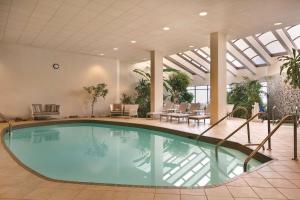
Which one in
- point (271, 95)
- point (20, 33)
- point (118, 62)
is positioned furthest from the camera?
point (118, 62)

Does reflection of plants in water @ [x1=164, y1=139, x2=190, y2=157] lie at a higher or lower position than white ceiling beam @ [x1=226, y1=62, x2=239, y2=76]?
lower

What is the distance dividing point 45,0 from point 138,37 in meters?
4.44

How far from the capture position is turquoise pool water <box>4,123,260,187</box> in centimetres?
425

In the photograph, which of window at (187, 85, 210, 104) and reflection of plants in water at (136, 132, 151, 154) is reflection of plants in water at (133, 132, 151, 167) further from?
window at (187, 85, 210, 104)

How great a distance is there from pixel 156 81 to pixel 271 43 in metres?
6.35

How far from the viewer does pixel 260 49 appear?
519 inches

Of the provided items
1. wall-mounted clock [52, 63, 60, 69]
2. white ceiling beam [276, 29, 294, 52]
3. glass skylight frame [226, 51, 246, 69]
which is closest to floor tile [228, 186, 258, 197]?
white ceiling beam [276, 29, 294, 52]

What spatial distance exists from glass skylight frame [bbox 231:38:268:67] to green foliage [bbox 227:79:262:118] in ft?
4.19

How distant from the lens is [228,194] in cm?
281

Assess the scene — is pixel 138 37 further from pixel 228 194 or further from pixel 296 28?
pixel 228 194

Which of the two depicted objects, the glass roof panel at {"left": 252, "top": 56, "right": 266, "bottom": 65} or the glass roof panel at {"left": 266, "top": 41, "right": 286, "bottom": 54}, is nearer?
the glass roof panel at {"left": 266, "top": 41, "right": 286, "bottom": 54}

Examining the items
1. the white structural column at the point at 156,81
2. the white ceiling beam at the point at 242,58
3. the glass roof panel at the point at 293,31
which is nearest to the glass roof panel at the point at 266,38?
the glass roof panel at the point at 293,31

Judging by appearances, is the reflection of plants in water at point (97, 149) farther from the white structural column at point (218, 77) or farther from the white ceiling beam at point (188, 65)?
the white ceiling beam at point (188, 65)

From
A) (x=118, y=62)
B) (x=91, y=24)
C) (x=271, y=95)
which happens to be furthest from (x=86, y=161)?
(x=271, y=95)
